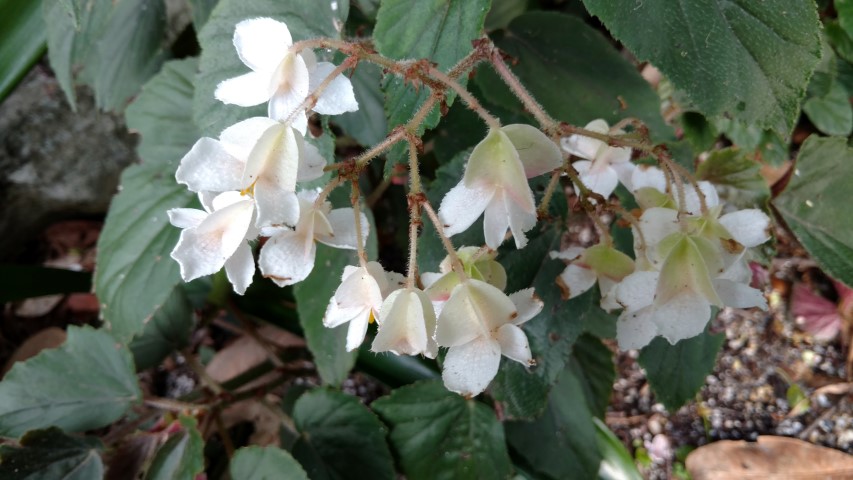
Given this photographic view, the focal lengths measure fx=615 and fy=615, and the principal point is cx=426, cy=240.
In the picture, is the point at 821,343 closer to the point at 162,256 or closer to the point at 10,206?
the point at 162,256

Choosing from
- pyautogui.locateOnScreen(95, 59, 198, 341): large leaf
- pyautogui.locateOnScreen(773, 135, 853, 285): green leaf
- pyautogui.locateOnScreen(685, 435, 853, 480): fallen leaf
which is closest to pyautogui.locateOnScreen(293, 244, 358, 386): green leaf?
pyautogui.locateOnScreen(95, 59, 198, 341): large leaf

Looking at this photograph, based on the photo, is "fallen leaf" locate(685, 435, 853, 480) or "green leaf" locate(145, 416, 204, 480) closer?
"green leaf" locate(145, 416, 204, 480)

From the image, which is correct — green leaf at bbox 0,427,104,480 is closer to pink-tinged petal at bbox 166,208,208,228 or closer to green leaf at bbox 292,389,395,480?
green leaf at bbox 292,389,395,480

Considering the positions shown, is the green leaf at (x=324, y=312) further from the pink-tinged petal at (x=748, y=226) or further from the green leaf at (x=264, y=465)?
the pink-tinged petal at (x=748, y=226)

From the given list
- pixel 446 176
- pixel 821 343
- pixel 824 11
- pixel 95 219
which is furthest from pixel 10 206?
pixel 821 343

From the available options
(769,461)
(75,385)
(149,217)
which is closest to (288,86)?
(149,217)

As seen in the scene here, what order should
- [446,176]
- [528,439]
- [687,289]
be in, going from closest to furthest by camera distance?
[687,289] → [446,176] → [528,439]

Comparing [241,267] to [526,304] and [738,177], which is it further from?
[738,177]
